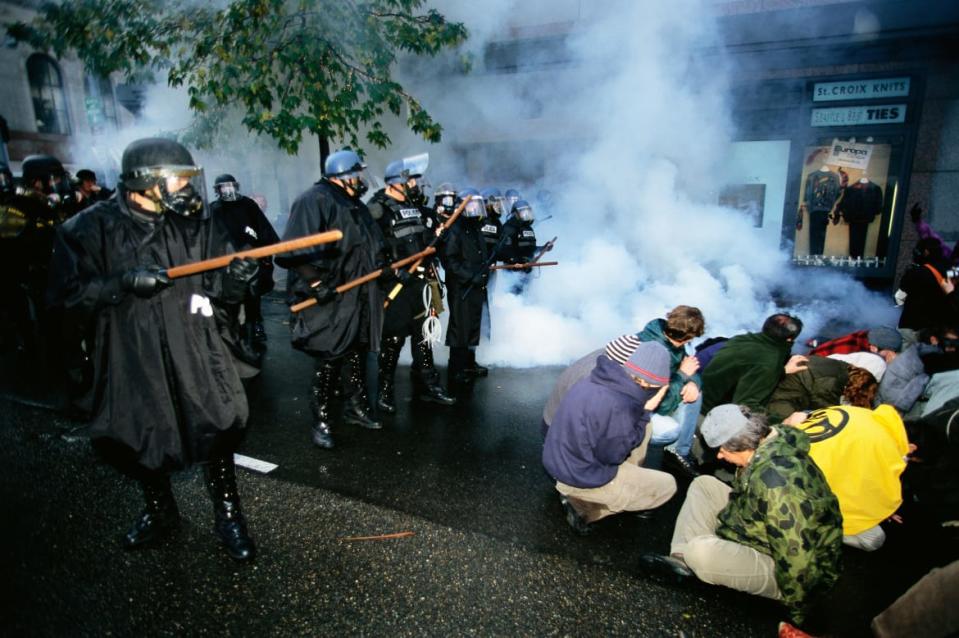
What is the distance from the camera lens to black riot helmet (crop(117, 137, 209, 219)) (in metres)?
2.44

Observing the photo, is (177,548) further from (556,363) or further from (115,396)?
(556,363)

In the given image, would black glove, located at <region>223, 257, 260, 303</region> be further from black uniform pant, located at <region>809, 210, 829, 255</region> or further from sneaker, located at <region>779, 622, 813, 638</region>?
black uniform pant, located at <region>809, 210, 829, 255</region>

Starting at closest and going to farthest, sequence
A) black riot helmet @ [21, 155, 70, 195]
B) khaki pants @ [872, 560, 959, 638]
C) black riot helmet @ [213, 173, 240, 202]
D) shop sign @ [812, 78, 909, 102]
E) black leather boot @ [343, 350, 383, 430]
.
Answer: khaki pants @ [872, 560, 959, 638] < black leather boot @ [343, 350, 383, 430] < black riot helmet @ [21, 155, 70, 195] < black riot helmet @ [213, 173, 240, 202] < shop sign @ [812, 78, 909, 102]

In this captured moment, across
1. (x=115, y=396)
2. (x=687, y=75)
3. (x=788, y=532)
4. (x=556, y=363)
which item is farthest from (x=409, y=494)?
(x=687, y=75)

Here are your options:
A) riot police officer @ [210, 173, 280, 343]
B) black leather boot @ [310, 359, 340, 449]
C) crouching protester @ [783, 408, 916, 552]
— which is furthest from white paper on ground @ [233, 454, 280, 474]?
crouching protester @ [783, 408, 916, 552]

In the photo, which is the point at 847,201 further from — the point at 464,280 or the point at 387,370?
the point at 387,370

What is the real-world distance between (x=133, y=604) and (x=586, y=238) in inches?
325

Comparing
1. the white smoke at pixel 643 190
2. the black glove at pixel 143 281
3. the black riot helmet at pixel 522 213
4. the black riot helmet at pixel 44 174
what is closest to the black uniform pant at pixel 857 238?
the white smoke at pixel 643 190

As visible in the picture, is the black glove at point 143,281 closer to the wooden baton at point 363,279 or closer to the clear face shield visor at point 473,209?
the wooden baton at point 363,279

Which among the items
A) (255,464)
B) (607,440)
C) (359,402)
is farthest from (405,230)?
(607,440)

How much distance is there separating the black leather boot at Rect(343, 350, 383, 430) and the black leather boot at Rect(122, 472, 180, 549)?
64.7 inches

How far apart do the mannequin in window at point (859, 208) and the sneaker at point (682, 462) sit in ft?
22.9

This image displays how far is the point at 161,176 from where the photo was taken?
8.04 feet

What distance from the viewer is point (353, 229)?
3.96m
